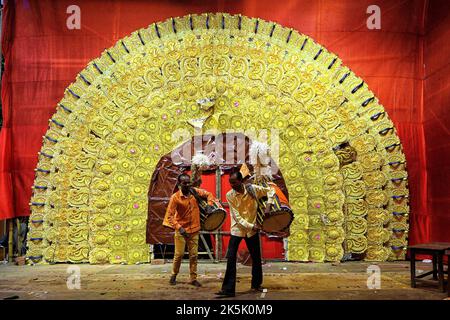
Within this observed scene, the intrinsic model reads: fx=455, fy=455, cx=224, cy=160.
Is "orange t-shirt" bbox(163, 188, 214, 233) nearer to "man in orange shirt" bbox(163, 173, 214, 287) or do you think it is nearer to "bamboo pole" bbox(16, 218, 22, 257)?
"man in orange shirt" bbox(163, 173, 214, 287)

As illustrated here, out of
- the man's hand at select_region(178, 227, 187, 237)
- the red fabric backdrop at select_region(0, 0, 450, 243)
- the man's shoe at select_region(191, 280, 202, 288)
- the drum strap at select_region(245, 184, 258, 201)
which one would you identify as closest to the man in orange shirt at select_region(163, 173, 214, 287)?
the man's hand at select_region(178, 227, 187, 237)

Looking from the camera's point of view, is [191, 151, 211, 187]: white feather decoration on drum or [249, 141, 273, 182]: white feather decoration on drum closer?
[249, 141, 273, 182]: white feather decoration on drum

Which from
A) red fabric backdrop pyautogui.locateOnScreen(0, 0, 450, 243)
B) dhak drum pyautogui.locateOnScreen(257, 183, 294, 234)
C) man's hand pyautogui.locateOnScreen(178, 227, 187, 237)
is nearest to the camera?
dhak drum pyautogui.locateOnScreen(257, 183, 294, 234)

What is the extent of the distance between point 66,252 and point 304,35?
5647 millimetres

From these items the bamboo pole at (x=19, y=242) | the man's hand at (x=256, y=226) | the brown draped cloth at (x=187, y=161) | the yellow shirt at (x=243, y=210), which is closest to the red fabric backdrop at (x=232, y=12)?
the bamboo pole at (x=19, y=242)

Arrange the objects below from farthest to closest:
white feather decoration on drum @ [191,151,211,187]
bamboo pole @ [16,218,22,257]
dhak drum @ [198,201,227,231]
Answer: bamboo pole @ [16,218,22,257], white feather decoration on drum @ [191,151,211,187], dhak drum @ [198,201,227,231]

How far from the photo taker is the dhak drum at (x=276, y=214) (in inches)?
215

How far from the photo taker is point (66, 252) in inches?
305

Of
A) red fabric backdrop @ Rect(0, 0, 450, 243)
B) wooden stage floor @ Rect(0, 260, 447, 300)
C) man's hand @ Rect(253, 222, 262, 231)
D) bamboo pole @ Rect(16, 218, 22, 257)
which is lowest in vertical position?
wooden stage floor @ Rect(0, 260, 447, 300)

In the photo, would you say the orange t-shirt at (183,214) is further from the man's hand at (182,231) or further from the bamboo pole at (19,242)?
the bamboo pole at (19,242)

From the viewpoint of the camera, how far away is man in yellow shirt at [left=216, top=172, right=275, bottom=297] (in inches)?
211

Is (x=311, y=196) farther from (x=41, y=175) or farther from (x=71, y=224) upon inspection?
(x=41, y=175)

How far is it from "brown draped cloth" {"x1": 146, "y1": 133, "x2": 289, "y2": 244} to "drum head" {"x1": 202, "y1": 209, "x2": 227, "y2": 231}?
1.77 meters

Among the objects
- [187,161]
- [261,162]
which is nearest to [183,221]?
[261,162]
